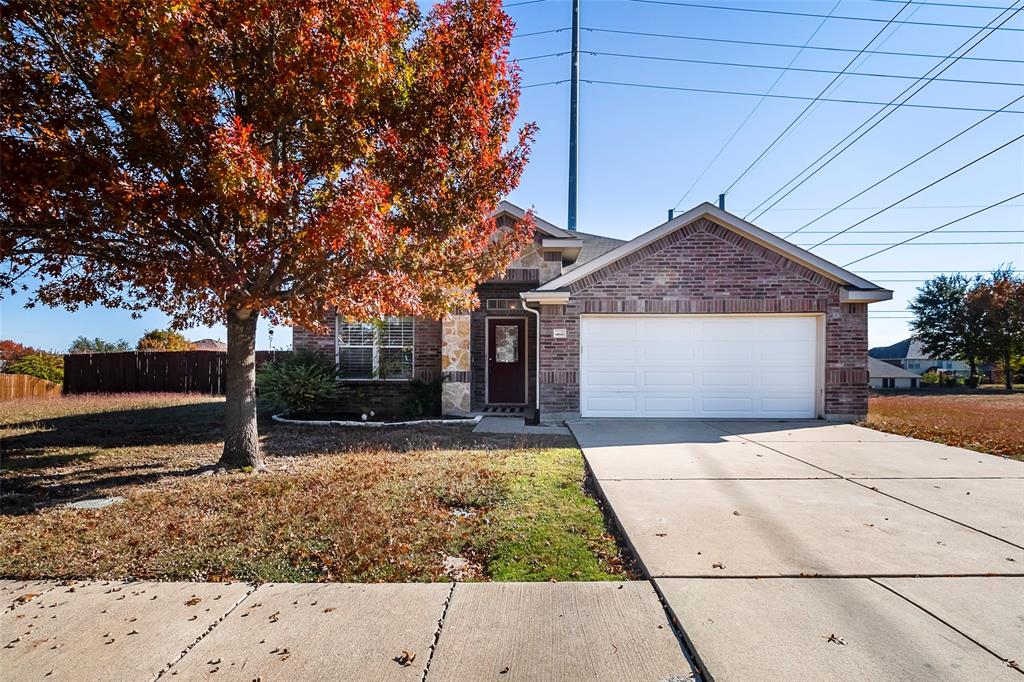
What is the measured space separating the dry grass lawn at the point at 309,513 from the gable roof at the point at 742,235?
156 inches

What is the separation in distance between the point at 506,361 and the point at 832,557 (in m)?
9.48

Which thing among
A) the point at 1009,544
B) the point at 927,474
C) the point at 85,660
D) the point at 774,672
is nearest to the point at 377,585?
the point at 85,660

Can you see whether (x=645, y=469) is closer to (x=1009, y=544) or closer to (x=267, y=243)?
(x=1009, y=544)

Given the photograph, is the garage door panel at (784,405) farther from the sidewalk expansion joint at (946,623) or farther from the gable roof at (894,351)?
the gable roof at (894,351)

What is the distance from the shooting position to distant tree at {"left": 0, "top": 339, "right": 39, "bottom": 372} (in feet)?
62.1

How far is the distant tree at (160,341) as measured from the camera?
2175 centimetres

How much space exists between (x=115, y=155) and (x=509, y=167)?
4150 mm

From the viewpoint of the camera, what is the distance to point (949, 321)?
35.4 m

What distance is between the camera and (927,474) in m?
6.27

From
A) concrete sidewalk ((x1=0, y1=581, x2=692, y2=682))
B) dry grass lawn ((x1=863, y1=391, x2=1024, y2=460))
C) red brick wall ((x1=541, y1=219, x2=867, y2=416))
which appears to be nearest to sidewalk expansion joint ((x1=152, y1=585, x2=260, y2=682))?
concrete sidewalk ((x1=0, y1=581, x2=692, y2=682))

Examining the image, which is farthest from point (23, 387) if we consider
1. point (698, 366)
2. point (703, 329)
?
point (703, 329)

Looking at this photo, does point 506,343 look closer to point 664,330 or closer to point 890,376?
point 664,330

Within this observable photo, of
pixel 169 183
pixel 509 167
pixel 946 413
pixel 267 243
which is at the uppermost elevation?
pixel 509 167

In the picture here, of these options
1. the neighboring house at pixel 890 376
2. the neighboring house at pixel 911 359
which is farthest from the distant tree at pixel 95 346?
the neighboring house at pixel 911 359
